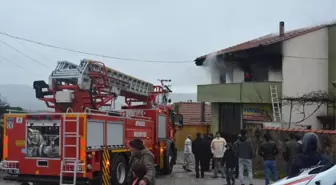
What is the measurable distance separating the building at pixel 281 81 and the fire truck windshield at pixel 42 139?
49.9 ft

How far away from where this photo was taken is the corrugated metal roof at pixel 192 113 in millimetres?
38816

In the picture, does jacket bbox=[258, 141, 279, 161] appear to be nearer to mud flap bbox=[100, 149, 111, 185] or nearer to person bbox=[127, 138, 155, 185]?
mud flap bbox=[100, 149, 111, 185]

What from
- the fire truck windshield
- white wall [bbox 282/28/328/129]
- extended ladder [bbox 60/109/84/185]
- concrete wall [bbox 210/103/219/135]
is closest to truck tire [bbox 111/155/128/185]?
extended ladder [bbox 60/109/84/185]

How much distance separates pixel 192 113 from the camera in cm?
4122

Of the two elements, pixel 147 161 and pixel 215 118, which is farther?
pixel 215 118

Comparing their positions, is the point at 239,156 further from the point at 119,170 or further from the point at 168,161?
the point at 168,161

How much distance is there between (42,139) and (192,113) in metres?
30.2

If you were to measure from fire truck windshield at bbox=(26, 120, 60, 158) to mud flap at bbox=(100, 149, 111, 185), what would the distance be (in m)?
1.28

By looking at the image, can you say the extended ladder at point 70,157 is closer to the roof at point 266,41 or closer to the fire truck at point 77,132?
the fire truck at point 77,132

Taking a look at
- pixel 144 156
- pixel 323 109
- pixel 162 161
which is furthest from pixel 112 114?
pixel 323 109

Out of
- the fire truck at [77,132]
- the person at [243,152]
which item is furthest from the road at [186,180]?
the person at [243,152]

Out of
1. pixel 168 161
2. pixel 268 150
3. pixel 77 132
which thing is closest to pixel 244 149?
pixel 268 150

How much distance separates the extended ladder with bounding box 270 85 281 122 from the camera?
24203 mm

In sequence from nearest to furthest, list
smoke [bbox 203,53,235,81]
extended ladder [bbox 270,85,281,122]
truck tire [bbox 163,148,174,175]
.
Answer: truck tire [bbox 163,148,174,175] < extended ladder [bbox 270,85,281,122] < smoke [bbox 203,53,235,81]
